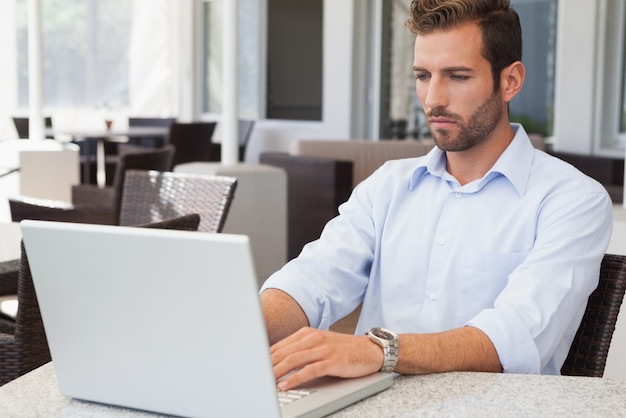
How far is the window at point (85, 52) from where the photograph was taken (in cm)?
1285

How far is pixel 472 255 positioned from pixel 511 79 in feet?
1.09

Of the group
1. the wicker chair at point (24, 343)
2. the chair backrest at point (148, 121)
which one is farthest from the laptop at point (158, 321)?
the chair backrest at point (148, 121)

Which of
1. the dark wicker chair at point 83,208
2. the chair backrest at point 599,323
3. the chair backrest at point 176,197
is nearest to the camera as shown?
the chair backrest at point 599,323

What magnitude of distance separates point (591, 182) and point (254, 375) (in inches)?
35.5

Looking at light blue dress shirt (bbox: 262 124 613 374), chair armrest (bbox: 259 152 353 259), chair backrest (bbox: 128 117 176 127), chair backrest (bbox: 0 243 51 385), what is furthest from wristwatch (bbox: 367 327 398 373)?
chair backrest (bbox: 128 117 176 127)

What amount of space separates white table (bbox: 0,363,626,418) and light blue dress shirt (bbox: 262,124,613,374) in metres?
0.18

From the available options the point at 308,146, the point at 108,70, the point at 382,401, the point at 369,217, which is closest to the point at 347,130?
the point at 308,146

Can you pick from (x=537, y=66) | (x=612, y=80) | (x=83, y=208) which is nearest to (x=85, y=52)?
(x=537, y=66)

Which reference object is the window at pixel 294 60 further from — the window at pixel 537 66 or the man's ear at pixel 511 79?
the man's ear at pixel 511 79

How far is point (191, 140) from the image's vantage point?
9.58m

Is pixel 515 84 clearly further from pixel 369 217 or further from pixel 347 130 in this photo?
pixel 347 130

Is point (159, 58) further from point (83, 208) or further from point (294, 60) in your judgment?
point (83, 208)

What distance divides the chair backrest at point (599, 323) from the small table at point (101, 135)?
8.35 m

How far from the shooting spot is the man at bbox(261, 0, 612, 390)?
1.61 meters
